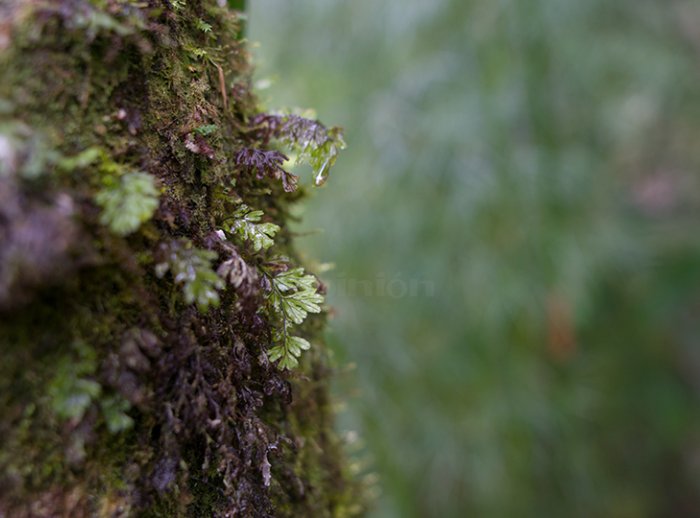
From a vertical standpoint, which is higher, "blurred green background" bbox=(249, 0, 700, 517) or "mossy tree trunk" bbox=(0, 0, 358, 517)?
"blurred green background" bbox=(249, 0, 700, 517)

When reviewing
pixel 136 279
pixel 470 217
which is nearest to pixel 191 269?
pixel 136 279

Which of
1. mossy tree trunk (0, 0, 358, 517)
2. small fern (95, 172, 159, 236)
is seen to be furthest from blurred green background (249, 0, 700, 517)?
small fern (95, 172, 159, 236)

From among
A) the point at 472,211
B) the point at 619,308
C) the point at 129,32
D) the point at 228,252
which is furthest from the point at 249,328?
the point at 619,308

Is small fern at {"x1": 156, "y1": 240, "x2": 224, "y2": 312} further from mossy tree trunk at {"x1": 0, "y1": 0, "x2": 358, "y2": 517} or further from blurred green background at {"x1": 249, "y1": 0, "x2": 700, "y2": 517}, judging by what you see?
blurred green background at {"x1": 249, "y1": 0, "x2": 700, "y2": 517}

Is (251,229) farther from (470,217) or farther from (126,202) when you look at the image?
(470,217)

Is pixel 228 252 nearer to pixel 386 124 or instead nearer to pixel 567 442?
pixel 386 124

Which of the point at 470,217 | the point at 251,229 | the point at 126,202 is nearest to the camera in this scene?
the point at 126,202

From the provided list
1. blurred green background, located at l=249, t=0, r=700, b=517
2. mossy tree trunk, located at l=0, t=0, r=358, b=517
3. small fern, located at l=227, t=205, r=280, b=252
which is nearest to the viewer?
mossy tree trunk, located at l=0, t=0, r=358, b=517

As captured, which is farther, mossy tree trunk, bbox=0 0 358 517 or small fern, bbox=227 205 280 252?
small fern, bbox=227 205 280 252
